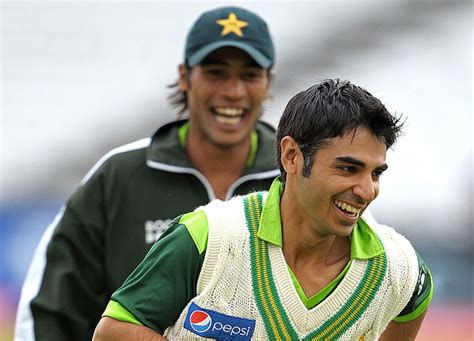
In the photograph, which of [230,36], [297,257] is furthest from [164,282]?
[230,36]

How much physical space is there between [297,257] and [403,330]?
42 centimetres

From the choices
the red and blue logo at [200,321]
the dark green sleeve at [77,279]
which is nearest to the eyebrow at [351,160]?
the red and blue logo at [200,321]

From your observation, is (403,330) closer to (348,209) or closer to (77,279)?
(348,209)

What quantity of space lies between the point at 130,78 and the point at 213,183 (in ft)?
18.5

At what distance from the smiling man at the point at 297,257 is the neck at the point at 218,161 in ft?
4.33

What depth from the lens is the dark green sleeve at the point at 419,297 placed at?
3.38m

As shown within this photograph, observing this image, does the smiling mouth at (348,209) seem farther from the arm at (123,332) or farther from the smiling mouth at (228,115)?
the smiling mouth at (228,115)

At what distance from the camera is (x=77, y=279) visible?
15.1ft

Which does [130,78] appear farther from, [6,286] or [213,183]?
[213,183]

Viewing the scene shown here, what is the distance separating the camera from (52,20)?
35.1 ft

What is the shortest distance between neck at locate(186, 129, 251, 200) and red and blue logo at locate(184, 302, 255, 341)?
1478 mm

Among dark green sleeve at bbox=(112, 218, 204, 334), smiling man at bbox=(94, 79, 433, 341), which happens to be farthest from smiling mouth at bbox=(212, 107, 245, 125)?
dark green sleeve at bbox=(112, 218, 204, 334)

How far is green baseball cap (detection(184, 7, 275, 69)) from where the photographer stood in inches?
184

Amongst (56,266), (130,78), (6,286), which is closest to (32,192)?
(6,286)
